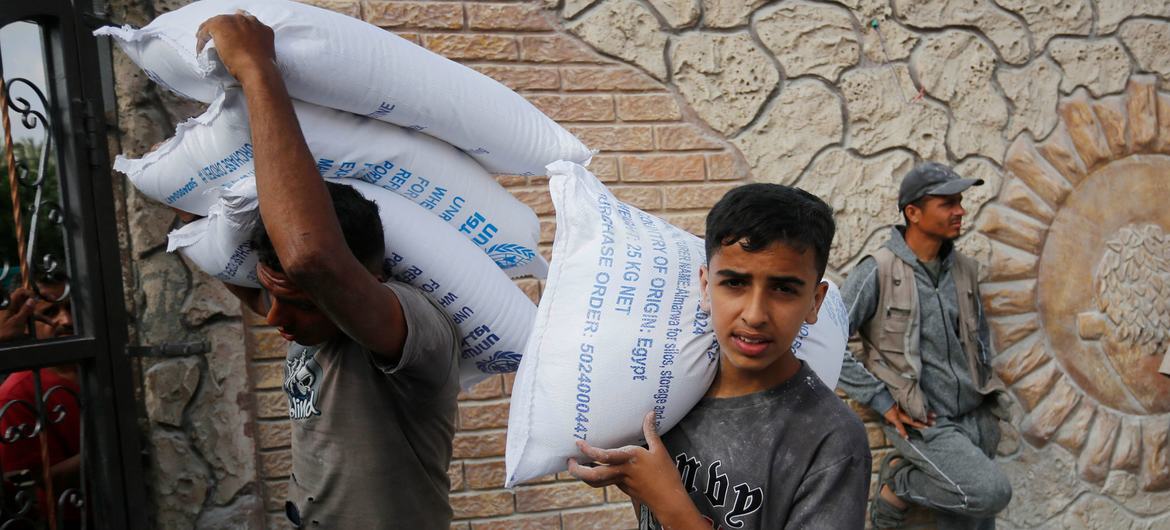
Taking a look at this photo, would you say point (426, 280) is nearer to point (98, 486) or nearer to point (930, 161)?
point (98, 486)

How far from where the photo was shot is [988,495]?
3.56 metres

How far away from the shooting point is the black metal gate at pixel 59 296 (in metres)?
2.57

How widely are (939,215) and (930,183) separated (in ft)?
Answer: 0.43

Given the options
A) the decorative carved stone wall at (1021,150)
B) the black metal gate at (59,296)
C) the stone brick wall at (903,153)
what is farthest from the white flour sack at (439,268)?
the decorative carved stone wall at (1021,150)

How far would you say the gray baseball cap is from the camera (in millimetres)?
3707

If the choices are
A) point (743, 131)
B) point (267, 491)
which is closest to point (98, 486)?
point (267, 491)

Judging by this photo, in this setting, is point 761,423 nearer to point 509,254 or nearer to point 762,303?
point 762,303

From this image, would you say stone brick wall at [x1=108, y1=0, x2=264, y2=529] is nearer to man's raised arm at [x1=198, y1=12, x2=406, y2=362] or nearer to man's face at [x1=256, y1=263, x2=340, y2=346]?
man's face at [x1=256, y1=263, x2=340, y2=346]

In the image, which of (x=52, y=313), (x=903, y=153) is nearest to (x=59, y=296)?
(x=52, y=313)

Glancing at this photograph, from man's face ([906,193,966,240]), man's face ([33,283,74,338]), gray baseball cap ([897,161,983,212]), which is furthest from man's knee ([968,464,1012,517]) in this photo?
man's face ([33,283,74,338])

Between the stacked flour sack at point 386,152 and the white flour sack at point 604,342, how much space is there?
333 millimetres

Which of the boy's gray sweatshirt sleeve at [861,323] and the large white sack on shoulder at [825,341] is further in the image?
the boy's gray sweatshirt sleeve at [861,323]

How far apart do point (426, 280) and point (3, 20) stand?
1525 millimetres

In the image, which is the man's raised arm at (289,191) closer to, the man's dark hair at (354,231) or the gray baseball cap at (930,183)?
the man's dark hair at (354,231)
